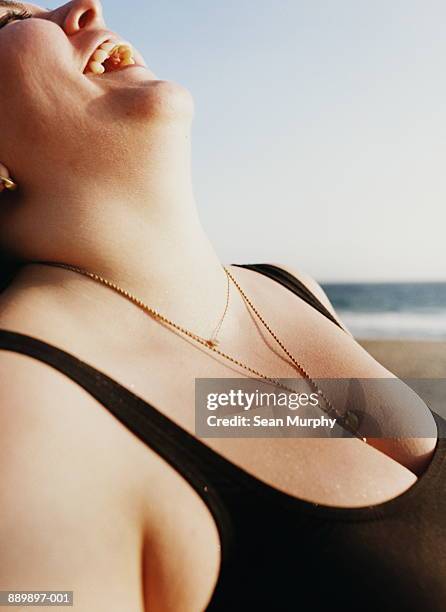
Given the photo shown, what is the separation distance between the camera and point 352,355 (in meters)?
1.70

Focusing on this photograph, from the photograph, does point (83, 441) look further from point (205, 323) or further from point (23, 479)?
point (205, 323)

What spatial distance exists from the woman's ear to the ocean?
16063 millimetres

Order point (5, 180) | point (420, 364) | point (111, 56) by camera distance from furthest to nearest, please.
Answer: point (420, 364) < point (111, 56) < point (5, 180)

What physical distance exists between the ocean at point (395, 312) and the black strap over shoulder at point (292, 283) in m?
15.1

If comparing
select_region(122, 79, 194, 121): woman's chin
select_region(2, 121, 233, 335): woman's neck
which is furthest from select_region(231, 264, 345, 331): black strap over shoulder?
select_region(122, 79, 194, 121): woman's chin

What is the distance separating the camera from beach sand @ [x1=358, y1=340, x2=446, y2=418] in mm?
2516

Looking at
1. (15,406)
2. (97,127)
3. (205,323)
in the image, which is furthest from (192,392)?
(97,127)

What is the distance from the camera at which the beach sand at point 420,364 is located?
8.25ft

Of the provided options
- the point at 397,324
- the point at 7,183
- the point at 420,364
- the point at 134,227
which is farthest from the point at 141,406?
the point at 397,324

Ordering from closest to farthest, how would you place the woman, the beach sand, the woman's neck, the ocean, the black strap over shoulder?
the woman, the woman's neck, the black strap over shoulder, the beach sand, the ocean

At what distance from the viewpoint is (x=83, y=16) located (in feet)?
5.19

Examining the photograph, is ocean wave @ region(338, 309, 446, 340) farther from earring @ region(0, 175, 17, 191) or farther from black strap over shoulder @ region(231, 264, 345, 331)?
earring @ region(0, 175, 17, 191)

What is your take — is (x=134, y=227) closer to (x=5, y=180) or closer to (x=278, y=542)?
(x=5, y=180)

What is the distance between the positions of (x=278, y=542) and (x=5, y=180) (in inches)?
40.1
